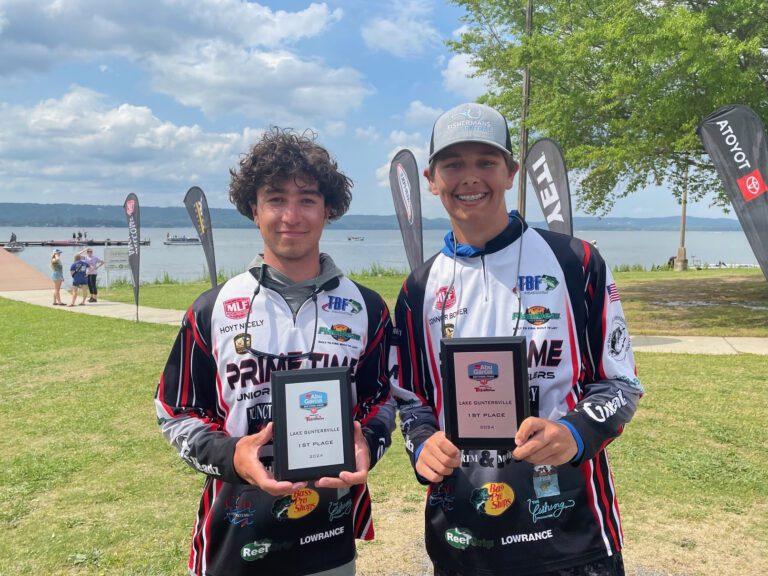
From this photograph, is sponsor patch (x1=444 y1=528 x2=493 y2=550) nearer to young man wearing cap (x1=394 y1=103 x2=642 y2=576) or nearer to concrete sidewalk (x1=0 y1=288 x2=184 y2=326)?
young man wearing cap (x1=394 y1=103 x2=642 y2=576)

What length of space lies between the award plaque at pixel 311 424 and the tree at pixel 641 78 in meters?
12.8

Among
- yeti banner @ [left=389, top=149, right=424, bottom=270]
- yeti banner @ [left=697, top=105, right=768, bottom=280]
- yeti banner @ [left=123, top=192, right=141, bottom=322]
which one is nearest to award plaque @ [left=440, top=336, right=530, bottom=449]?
yeti banner @ [left=697, top=105, right=768, bottom=280]

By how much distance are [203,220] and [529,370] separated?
12.3m

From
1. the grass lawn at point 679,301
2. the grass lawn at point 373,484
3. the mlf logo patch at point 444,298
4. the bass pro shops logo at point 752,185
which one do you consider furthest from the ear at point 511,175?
the grass lawn at point 679,301

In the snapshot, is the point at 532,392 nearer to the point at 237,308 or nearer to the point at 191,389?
the point at 237,308

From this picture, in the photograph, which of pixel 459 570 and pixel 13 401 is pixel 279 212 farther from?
pixel 13 401

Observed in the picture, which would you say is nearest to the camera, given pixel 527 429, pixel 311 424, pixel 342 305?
pixel 527 429

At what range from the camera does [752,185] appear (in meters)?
7.31

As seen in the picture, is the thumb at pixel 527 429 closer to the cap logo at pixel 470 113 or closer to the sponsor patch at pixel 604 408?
the sponsor patch at pixel 604 408

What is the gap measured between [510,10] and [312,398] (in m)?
20.8

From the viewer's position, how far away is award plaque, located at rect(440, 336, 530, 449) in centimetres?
182

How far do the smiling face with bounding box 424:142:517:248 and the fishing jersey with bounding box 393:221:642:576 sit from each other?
111 millimetres

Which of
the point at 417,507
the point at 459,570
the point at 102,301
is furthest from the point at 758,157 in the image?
the point at 102,301

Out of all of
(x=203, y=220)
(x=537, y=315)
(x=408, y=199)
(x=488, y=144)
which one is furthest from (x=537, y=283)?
(x=203, y=220)
